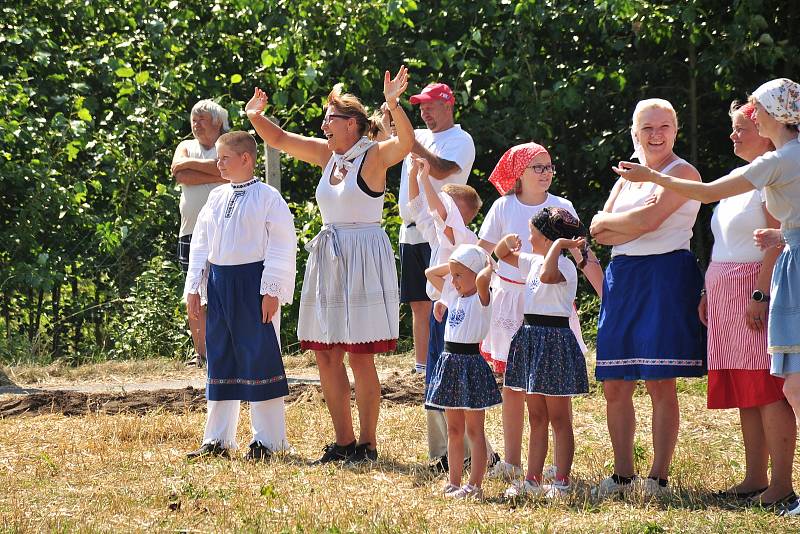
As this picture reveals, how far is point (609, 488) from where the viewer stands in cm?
591

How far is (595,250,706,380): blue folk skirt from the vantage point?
5.86 m

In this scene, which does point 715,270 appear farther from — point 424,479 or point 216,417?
point 216,417

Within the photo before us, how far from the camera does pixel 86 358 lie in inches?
466

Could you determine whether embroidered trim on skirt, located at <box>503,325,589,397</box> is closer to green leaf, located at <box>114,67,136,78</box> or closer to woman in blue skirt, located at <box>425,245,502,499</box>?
woman in blue skirt, located at <box>425,245,502,499</box>

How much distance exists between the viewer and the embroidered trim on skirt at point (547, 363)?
575 centimetres

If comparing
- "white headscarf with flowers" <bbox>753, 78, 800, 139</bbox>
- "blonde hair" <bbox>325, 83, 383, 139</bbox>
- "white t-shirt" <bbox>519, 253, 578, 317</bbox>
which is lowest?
"white t-shirt" <bbox>519, 253, 578, 317</bbox>

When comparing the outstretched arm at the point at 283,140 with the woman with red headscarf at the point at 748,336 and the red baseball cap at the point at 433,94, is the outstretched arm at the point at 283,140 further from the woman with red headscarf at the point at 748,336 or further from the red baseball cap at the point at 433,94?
the woman with red headscarf at the point at 748,336

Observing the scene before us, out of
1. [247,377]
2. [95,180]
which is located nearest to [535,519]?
[247,377]

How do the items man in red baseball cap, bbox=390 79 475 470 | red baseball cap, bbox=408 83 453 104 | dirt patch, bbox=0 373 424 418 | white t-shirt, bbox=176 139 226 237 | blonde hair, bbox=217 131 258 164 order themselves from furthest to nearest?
white t-shirt, bbox=176 139 226 237, dirt patch, bbox=0 373 424 418, red baseball cap, bbox=408 83 453 104, man in red baseball cap, bbox=390 79 475 470, blonde hair, bbox=217 131 258 164

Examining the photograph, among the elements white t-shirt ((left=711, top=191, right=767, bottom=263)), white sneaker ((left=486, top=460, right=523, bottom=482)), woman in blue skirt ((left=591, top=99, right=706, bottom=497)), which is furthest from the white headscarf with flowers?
white sneaker ((left=486, top=460, right=523, bottom=482))

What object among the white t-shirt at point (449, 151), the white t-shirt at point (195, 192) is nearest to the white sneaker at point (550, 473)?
the white t-shirt at point (449, 151)

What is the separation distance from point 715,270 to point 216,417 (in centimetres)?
299

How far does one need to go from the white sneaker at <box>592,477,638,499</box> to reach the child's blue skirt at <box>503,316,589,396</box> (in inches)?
18.7

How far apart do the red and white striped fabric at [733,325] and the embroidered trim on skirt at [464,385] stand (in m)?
1.03
